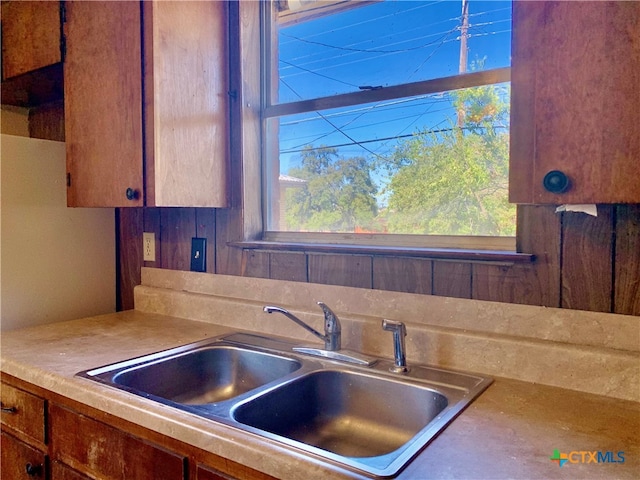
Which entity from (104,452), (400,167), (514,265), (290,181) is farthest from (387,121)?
(104,452)

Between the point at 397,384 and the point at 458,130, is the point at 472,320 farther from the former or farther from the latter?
the point at 458,130

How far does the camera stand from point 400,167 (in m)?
1.45

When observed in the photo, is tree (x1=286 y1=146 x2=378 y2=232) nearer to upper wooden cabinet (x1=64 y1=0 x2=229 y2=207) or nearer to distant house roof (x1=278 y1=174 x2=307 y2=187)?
distant house roof (x1=278 y1=174 x2=307 y2=187)

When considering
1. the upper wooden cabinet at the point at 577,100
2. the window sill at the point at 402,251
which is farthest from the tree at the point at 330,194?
the upper wooden cabinet at the point at 577,100

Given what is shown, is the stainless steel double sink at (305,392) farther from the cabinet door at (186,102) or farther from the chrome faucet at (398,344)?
the cabinet door at (186,102)

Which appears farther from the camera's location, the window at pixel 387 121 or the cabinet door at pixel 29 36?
the cabinet door at pixel 29 36

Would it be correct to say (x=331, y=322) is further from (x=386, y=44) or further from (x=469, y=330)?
(x=386, y=44)

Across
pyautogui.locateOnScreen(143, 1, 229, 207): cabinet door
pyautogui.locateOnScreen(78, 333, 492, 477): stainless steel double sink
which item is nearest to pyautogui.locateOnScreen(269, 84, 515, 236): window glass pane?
pyautogui.locateOnScreen(143, 1, 229, 207): cabinet door

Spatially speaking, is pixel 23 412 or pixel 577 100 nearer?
pixel 577 100

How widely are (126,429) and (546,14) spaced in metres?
1.16

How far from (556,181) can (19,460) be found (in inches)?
58.2

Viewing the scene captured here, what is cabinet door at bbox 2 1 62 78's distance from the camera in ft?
5.45

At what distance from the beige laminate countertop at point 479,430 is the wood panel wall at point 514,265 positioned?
0.23 meters

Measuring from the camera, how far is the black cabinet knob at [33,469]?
1.22 m
